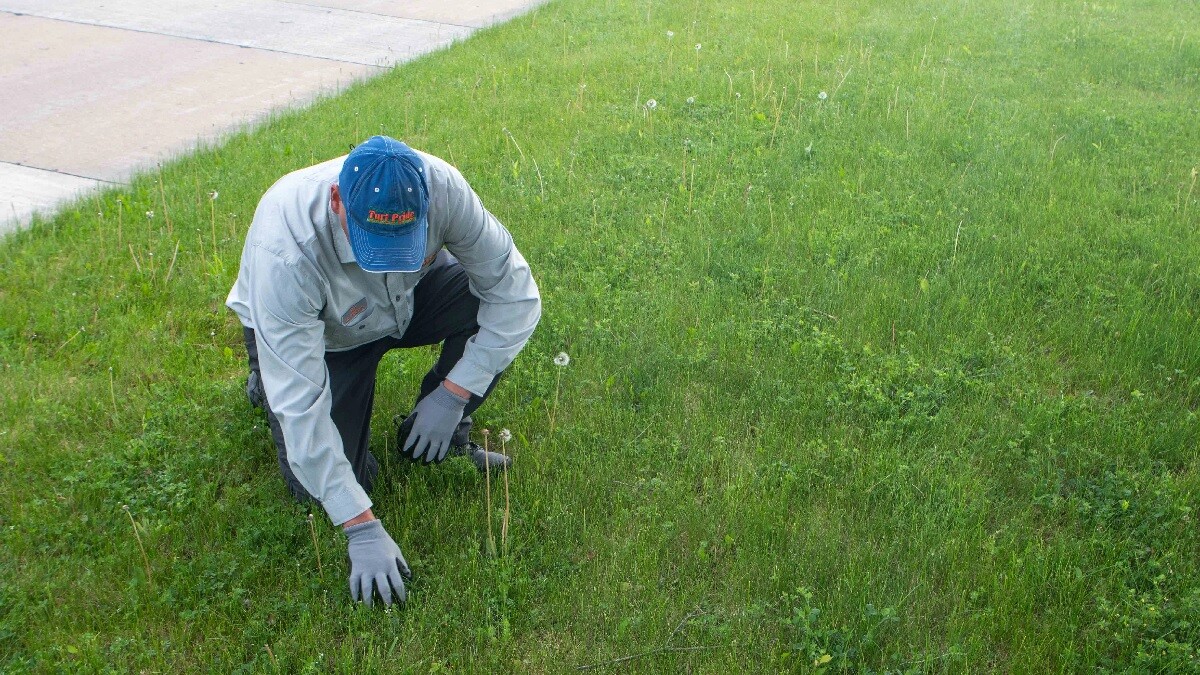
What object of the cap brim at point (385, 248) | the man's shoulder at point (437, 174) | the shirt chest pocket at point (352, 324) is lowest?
the shirt chest pocket at point (352, 324)

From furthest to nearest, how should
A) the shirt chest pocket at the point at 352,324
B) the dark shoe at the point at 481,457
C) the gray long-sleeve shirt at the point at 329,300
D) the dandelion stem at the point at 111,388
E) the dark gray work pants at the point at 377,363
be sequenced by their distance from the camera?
the dandelion stem at the point at 111,388, the dark shoe at the point at 481,457, the dark gray work pants at the point at 377,363, the shirt chest pocket at the point at 352,324, the gray long-sleeve shirt at the point at 329,300

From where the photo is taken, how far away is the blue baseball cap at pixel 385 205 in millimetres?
2959

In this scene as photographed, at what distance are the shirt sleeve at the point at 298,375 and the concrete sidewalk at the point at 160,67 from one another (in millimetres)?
3191

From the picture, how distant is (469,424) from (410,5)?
8.05 meters

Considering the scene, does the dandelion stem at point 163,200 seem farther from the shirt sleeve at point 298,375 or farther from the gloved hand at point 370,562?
the gloved hand at point 370,562

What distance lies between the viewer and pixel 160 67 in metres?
8.23

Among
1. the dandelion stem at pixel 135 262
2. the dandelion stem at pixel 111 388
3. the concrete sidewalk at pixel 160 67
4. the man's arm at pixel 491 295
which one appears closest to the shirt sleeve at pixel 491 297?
the man's arm at pixel 491 295

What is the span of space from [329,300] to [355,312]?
0.58 ft

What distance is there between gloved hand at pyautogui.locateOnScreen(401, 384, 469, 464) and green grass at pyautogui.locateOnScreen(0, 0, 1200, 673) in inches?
8.0

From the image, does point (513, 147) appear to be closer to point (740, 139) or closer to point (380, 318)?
point (740, 139)

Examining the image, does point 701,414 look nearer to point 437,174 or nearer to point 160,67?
point 437,174

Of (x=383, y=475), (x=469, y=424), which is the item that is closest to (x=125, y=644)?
(x=383, y=475)

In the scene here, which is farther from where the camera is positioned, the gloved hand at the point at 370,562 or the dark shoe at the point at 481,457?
the dark shoe at the point at 481,457

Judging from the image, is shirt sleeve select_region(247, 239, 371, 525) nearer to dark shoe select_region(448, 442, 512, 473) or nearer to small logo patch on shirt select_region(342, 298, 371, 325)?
small logo patch on shirt select_region(342, 298, 371, 325)
